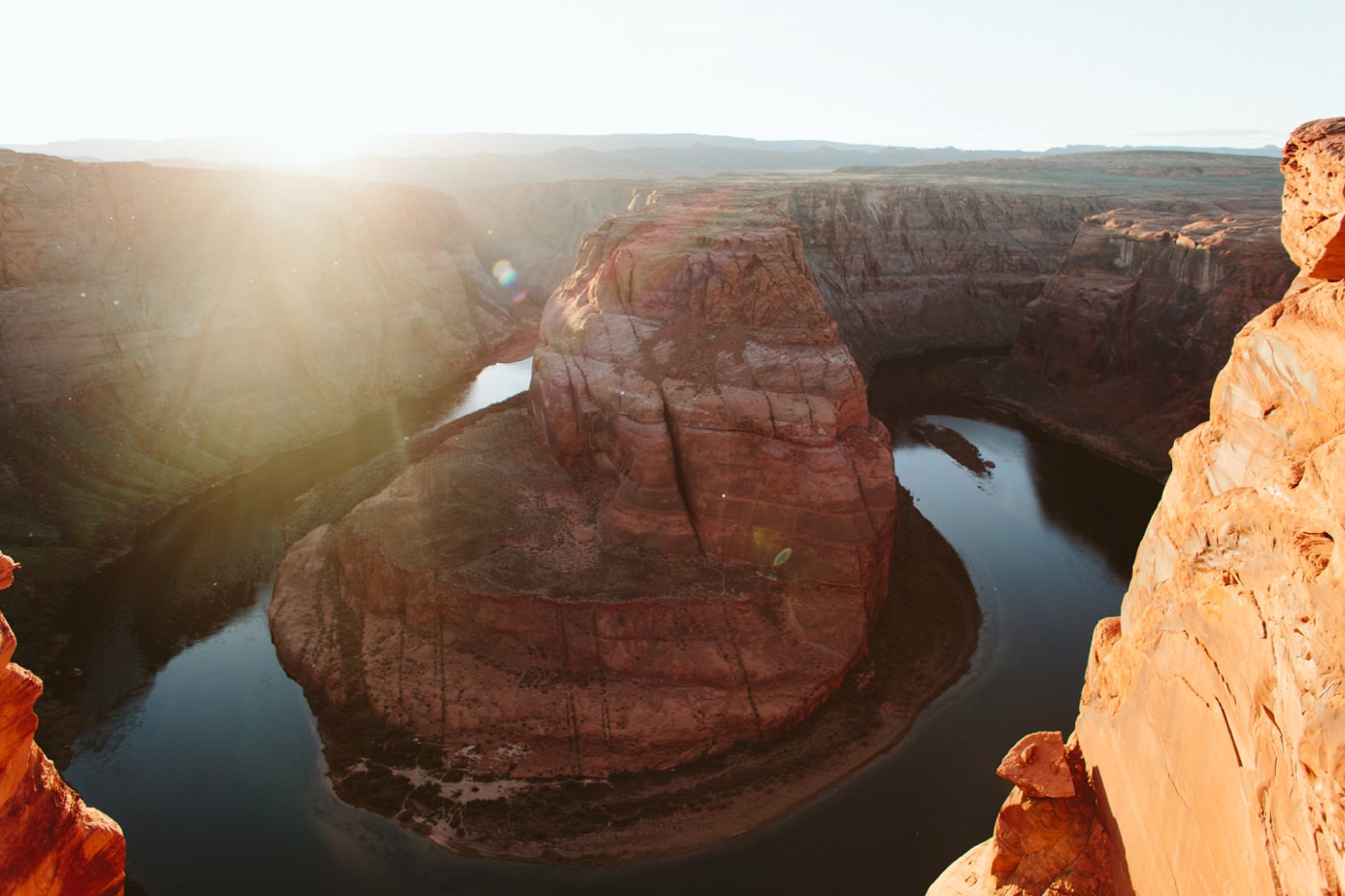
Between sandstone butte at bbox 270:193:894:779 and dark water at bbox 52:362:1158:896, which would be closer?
dark water at bbox 52:362:1158:896

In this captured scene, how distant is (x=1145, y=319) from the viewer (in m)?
57.5

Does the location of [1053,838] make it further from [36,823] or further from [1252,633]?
[36,823]

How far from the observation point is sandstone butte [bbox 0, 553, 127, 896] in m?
9.74

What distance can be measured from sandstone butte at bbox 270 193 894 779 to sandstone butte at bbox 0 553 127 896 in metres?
13.4

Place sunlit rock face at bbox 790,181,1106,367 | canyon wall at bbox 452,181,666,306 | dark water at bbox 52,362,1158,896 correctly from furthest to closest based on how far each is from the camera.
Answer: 1. canyon wall at bbox 452,181,666,306
2. sunlit rock face at bbox 790,181,1106,367
3. dark water at bbox 52,362,1158,896

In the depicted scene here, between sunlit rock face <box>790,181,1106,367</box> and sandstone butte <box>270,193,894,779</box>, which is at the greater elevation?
sunlit rock face <box>790,181,1106,367</box>

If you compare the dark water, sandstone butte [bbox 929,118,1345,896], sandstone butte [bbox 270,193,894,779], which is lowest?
the dark water

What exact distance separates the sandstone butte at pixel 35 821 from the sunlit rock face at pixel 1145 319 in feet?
168

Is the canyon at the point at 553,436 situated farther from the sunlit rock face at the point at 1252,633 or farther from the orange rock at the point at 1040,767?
the sunlit rock face at the point at 1252,633

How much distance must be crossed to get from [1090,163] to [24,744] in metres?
156

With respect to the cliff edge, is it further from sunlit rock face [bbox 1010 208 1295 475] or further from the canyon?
sunlit rock face [bbox 1010 208 1295 475]

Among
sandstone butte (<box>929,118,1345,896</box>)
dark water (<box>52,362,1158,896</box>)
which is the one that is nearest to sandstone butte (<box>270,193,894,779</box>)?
dark water (<box>52,362,1158,896</box>)

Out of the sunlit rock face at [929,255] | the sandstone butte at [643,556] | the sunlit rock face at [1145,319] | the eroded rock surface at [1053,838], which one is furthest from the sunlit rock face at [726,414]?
the sunlit rock face at [929,255]

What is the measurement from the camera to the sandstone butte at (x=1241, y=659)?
21.7 ft
